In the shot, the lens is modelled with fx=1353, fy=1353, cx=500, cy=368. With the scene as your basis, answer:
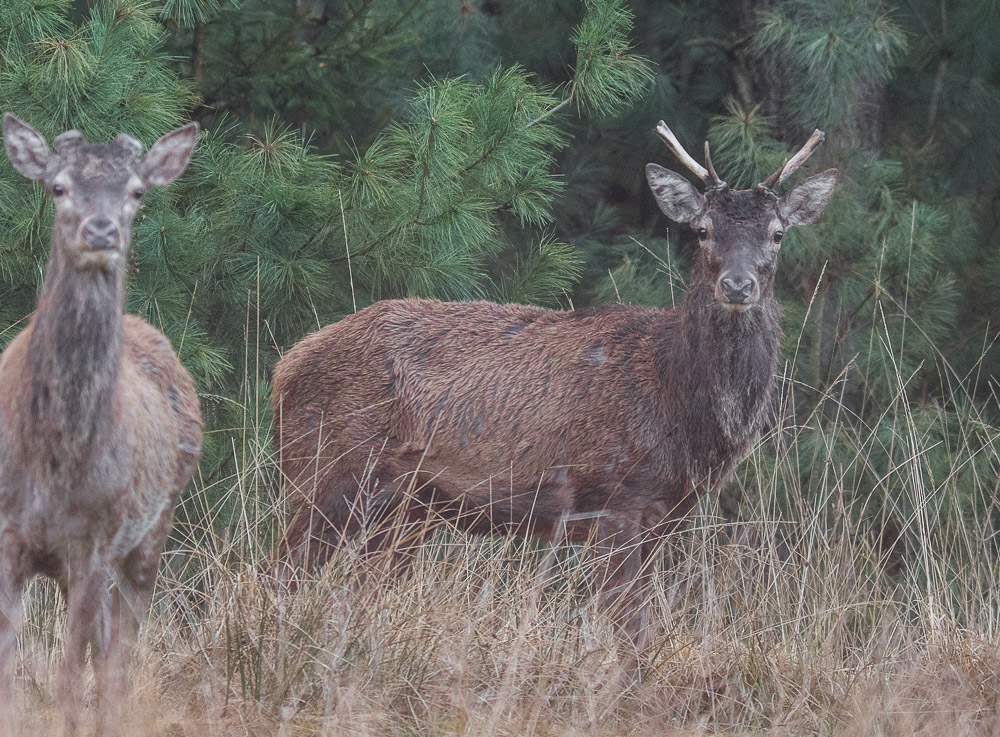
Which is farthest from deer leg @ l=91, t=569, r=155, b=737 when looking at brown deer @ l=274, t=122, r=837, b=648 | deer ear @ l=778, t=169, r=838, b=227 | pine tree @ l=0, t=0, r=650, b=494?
deer ear @ l=778, t=169, r=838, b=227

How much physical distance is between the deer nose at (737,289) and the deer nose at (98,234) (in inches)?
100

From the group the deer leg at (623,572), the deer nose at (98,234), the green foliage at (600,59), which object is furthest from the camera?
the green foliage at (600,59)

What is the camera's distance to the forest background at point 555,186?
6.27m

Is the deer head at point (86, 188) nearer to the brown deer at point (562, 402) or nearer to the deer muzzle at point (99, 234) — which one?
the deer muzzle at point (99, 234)

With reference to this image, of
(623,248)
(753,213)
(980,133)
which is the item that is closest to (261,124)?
(623,248)

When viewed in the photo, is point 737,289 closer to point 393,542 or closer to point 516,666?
point 393,542

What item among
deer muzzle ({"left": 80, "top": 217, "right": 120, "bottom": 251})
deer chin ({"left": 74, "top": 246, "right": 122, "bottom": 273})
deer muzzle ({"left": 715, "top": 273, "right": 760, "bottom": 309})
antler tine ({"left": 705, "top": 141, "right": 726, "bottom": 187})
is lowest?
deer muzzle ({"left": 715, "top": 273, "right": 760, "bottom": 309})

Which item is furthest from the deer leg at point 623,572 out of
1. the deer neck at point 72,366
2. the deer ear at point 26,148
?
the deer ear at point 26,148

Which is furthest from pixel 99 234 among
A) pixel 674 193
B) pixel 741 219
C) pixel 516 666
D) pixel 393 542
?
pixel 674 193

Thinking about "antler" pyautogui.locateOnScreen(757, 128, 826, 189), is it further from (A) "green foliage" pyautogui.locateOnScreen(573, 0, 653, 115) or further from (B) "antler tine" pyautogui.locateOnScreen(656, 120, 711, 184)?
(A) "green foliage" pyautogui.locateOnScreen(573, 0, 653, 115)

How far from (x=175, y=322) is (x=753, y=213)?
2816 millimetres

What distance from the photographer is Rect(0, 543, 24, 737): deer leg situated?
398cm

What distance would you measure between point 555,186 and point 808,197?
1571 millimetres

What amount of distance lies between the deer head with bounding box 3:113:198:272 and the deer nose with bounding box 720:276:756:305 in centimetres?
235
